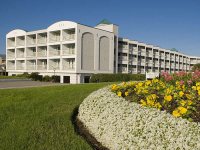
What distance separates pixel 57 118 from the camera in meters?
8.82

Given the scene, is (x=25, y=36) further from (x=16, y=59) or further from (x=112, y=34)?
(x=112, y=34)

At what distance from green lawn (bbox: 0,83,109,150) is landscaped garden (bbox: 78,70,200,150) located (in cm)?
66

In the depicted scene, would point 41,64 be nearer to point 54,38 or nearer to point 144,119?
point 54,38

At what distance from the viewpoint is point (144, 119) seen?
634 cm

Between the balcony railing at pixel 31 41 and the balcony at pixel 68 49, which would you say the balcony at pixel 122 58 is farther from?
the balcony railing at pixel 31 41

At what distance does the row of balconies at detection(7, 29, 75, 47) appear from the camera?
4744cm

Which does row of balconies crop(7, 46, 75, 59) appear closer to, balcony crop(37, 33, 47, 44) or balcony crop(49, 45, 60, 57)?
balcony crop(49, 45, 60, 57)

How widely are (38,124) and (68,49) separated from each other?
131 ft

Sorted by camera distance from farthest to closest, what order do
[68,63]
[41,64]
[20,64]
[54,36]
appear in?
[20,64] → [41,64] → [54,36] → [68,63]

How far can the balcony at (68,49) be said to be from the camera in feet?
151

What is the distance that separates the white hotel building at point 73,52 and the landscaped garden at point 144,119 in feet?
119

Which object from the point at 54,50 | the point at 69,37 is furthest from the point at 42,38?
the point at 69,37

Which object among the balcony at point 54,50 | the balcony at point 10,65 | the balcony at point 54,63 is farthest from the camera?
the balcony at point 10,65

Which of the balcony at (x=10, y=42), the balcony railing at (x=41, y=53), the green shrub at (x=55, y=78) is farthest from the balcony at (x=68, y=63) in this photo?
the balcony at (x=10, y=42)
